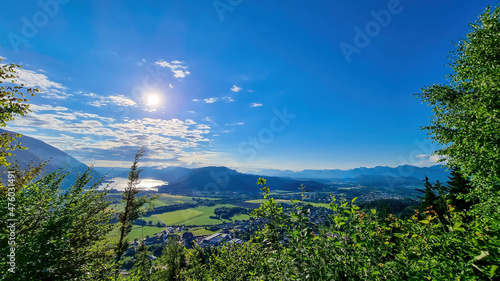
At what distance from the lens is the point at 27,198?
8.11 m

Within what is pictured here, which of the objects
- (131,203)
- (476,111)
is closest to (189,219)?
(131,203)

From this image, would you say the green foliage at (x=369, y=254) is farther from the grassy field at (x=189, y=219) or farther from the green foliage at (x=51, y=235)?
the grassy field at (x=189, y=219)

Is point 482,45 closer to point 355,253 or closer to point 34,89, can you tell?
point 355,253

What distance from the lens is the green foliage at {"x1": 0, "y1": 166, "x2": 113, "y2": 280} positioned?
641 cm

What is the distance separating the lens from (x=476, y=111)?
11.7m

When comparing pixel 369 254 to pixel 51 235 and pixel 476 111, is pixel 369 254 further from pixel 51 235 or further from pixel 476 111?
pixel 476 111

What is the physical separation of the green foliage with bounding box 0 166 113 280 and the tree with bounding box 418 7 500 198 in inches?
740

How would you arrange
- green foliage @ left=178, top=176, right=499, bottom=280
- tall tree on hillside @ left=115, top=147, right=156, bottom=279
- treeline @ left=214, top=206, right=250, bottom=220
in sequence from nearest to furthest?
green foliage @ left=178, top=176, right=499, bottom=280, tall tree on hillside @ left=115, top=147, right=156, bottom=279, treeline @ left=214, top=206, right=250, bottom=220

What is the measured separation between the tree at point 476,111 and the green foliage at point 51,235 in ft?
61.7

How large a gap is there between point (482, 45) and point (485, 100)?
4606mm

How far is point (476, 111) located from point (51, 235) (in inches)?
884

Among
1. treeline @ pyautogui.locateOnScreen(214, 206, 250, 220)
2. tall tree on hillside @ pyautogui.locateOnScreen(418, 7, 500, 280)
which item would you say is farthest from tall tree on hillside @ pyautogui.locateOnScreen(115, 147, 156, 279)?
treeline @ pyautogui.locateOnScreen(214, 206, 250, 220)

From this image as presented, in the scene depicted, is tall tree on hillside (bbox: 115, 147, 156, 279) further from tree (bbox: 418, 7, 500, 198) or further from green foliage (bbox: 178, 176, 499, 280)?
tree (bbox: 418, 7, 500, 198)

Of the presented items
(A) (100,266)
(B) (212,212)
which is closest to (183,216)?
(B) (212,212)
